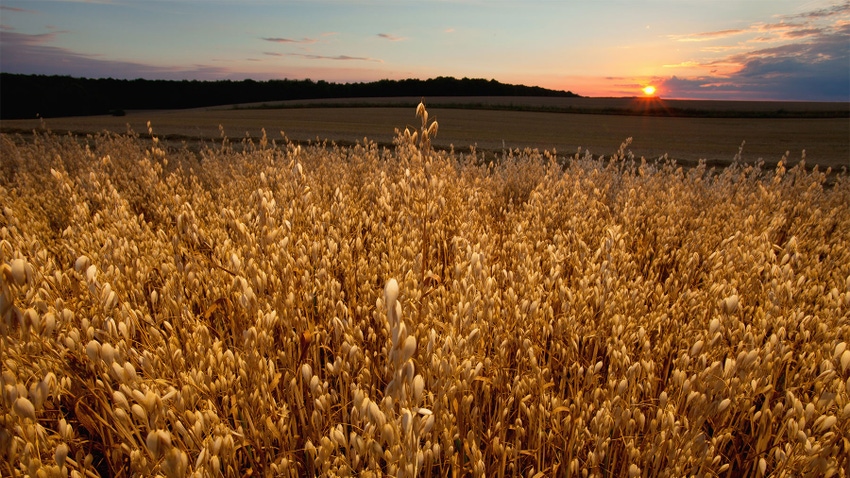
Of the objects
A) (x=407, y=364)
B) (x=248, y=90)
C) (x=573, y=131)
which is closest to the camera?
(x=407, y=364)

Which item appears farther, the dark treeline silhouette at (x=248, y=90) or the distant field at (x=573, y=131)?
the dark treeline silhouette at (x=248, y=90)

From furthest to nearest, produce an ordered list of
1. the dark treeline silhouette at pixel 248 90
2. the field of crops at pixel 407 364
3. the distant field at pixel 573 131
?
the dark treeline silhouette at pixel 248 90, the distant field at pixel 573 131, the field of crops at pixel 407 364

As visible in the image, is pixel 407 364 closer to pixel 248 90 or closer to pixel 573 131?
pixel 573 131

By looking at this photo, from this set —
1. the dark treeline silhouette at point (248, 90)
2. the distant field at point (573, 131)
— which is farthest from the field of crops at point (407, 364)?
the dark treeline silhouette at point (248, 90)

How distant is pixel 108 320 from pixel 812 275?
2.96 meters

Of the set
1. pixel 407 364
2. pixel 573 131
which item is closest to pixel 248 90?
pixel 573 131

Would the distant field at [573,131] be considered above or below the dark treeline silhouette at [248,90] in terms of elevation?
below

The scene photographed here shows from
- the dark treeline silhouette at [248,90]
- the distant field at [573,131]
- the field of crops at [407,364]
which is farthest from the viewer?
the dark treeline silhouette at [248,90]

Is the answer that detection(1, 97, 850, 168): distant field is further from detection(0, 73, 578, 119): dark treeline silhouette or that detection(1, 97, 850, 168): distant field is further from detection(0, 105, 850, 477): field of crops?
detection(0, 73, 578, 119): dark treeline silhouette

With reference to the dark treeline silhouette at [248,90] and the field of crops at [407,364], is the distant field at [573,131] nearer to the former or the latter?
the field of crops at [407,364]

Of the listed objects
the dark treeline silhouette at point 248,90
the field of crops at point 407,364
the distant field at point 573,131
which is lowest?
the field of crops at point 407,364

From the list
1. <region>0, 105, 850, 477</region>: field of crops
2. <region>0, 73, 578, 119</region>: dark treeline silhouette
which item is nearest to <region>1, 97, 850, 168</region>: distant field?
<region>0, 105, 850, 477</region>: field of crops

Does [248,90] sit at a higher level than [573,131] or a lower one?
higher

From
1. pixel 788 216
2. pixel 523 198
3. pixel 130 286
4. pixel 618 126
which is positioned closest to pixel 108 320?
pixel 130 286
